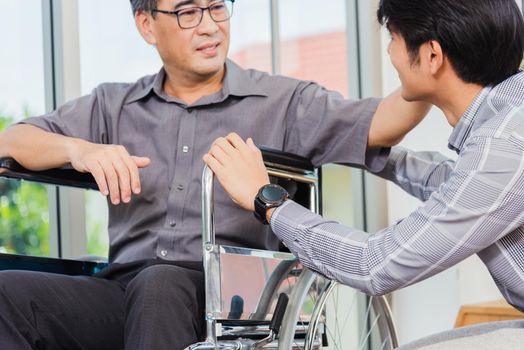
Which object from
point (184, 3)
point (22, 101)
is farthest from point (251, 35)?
point (184, 3)

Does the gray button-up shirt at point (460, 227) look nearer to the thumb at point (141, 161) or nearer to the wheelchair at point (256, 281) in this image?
the wheelchair at point (256, 281)

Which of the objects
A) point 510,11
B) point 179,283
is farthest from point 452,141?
point 179,283

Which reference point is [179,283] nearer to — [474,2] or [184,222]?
[184,222]

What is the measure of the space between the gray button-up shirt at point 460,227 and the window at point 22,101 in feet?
5.25

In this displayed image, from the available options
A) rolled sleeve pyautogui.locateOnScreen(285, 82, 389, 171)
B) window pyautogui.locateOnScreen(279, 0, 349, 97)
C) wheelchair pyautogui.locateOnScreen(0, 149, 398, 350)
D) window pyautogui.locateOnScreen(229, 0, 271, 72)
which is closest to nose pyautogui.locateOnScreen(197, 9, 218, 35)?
rolled sleeve pyautogui.locateOnScreen(285, 82, 389, 171)

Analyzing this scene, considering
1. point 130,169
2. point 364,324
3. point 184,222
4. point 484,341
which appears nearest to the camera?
point 484,341

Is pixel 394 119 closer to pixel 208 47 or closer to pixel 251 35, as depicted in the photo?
pixel 208 47

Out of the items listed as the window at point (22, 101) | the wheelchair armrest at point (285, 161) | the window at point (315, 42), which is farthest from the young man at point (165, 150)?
the window at point (315, 42)

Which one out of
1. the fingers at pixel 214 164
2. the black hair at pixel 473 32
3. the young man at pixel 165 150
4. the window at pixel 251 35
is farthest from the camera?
the window at pixel 251 35

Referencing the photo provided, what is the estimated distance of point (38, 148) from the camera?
2.10 meters

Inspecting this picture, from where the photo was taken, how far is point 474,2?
1.51m

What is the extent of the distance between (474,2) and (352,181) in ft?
9.12

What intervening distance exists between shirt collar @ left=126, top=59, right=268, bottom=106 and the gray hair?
0.53 feet

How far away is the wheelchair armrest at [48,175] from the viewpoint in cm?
203
